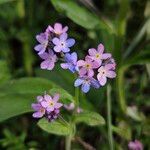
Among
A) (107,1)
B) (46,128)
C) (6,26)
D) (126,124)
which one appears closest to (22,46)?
(6,26)

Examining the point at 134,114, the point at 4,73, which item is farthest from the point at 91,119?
the point at 4,73

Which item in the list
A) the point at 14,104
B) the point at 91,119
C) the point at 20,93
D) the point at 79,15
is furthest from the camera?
the point at 79,15

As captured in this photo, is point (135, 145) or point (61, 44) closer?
point (61, 44)

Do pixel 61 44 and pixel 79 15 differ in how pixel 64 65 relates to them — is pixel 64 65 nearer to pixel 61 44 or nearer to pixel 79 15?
pixel 61 44

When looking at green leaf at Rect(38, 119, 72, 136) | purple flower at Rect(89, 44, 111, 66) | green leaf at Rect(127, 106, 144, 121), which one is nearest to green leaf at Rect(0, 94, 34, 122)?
green leaf at Rect(38, 119, 72, 136)

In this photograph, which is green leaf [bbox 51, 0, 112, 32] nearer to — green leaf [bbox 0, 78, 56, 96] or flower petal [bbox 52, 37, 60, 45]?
green leaf [bbox 0, 78, 56, 96]

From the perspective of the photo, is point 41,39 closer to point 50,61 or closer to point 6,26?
point 50,61
